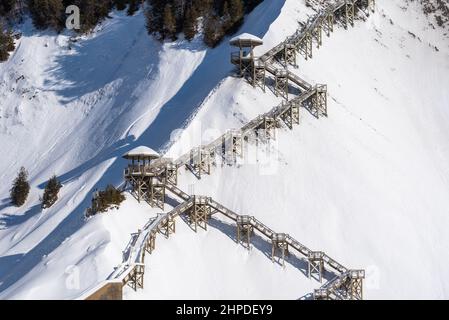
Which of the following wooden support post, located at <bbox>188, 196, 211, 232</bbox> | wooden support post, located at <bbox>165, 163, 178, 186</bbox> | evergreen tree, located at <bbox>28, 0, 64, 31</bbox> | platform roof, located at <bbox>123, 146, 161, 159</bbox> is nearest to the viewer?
wooden support post, located at <bbox>188, 196, 211, 232</bbox>

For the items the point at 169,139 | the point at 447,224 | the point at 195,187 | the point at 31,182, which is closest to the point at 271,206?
the point at 195,187

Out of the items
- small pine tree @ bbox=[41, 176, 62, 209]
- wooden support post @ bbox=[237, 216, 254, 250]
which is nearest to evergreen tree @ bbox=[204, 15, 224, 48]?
small pine tree @ bbox=[41, 176, 62, 209]

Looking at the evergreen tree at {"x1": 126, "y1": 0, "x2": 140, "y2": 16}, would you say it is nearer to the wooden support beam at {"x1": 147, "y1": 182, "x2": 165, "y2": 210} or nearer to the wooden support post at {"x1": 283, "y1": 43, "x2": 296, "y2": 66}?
the wooden support post at {"x1": 283, "y1": 43, "x2": 296, "y2": 66}

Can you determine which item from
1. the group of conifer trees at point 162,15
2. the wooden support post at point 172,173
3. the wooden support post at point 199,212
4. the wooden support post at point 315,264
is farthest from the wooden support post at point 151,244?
the group of conifer trees at point 162,15

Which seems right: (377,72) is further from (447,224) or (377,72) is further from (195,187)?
(195,187)

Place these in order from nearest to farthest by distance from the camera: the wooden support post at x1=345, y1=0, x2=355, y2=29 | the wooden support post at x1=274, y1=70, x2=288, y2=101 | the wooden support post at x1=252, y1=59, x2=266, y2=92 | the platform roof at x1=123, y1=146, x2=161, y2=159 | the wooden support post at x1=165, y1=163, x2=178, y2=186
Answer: the platform roof at x1=123, y1=146, x2=161, y2=159 → the wooden support post at x1=165, y1=163, x2=178, y2=186 → the wooden support post at x1=274, y1=70, x2=288, y2=101 → the wooden support post at x1=252, y1=59, x2=266, y2=92 → the wooden support post at x1=345, y1=0, x2=355, y2=29

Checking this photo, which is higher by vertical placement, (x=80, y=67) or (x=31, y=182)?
(x=80, y=67)
